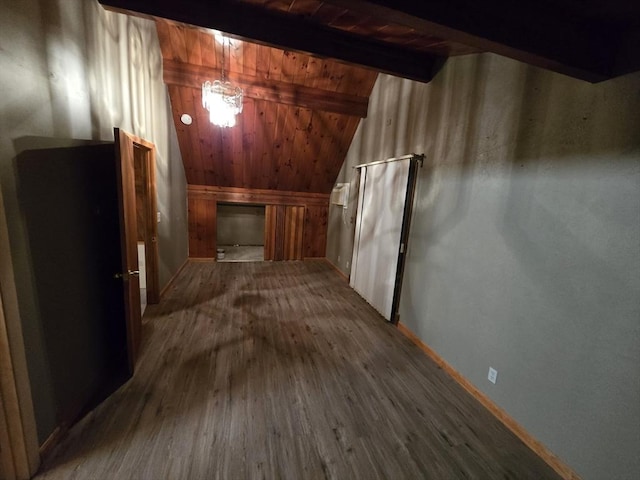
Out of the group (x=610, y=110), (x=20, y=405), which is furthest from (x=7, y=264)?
(x=610, y=110)

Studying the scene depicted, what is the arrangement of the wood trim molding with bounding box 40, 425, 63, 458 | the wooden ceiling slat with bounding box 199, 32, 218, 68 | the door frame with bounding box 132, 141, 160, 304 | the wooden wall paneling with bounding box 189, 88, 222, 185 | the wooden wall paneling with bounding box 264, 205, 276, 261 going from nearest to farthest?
the wood trim molding with bounding box 40, 425, 63, 458, the door frame with bounding box 132, 141, 160, 304, the wooden ceiling slat with bounding box 199, 32, 218, 68, the wooden wall paneling with bounding box 189, 88, 222, 185, the wooden wall paneling with bounding box 264, 205, 276, 261

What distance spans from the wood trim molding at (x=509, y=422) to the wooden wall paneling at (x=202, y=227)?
15.9 feet

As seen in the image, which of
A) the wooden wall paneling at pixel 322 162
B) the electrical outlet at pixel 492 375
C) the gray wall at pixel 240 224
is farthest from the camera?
the gray wall at pixel 240 224

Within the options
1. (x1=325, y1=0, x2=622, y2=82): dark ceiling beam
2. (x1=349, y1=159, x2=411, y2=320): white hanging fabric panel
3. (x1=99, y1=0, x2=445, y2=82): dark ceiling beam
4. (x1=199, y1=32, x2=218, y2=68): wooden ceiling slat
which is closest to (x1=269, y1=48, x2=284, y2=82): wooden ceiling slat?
(x1=199, y1=32, x2=218, y2=68): wooden ceiling slat

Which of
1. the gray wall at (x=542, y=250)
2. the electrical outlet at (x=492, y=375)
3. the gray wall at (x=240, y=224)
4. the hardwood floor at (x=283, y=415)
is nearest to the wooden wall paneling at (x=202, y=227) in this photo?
the gray wall at (x=240, y=224)

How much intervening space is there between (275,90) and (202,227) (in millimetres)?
3262

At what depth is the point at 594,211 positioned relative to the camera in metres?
1.52

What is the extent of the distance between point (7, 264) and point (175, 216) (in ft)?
11.7

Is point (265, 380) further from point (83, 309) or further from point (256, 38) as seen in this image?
point (256, 38)

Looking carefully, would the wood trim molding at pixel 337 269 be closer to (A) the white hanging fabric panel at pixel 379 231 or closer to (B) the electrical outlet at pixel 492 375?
(A) the white hanging fabric panel at pixel 379 231

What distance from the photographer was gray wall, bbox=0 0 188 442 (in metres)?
1.24

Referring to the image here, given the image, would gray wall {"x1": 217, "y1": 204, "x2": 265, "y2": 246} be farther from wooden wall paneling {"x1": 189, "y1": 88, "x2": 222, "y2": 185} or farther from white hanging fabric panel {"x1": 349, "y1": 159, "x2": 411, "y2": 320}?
white hanging fabric panel {"x1": 349, "y1": 159, "x2": 411, "y2": 320}

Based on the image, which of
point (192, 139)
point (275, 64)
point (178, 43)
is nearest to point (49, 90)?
point (178, 43)

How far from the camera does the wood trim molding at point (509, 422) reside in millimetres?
1632
